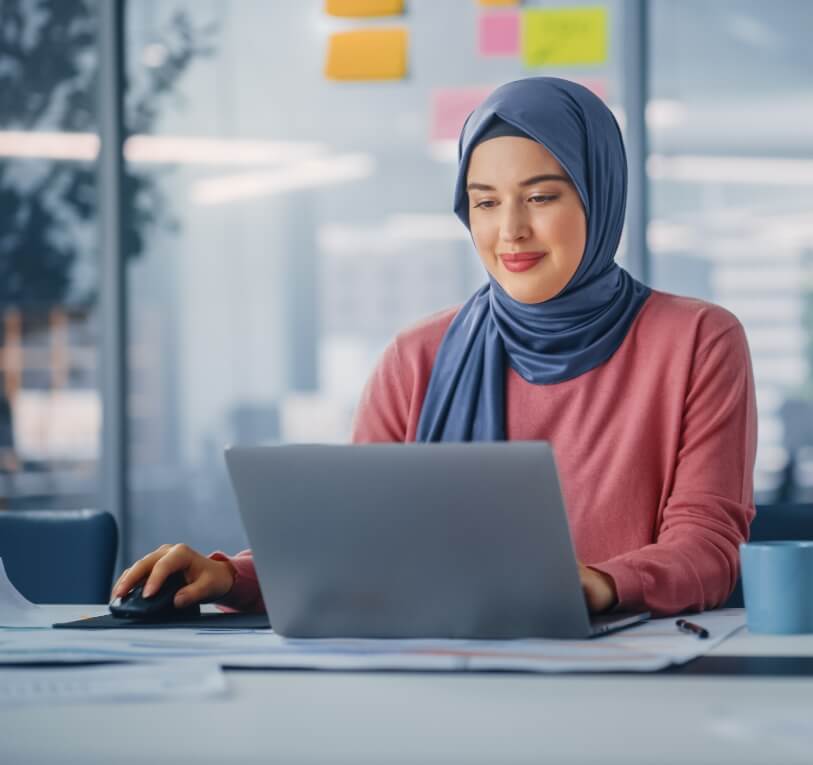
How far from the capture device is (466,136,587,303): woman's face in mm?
1570

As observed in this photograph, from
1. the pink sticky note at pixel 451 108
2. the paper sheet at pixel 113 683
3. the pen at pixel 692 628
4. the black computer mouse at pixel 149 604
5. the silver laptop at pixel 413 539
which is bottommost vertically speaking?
the black computer mouse at pixel 149 604

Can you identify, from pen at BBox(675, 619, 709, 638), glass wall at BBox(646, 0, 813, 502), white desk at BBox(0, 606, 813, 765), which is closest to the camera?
white desk at BBox(0, 606, 813, 765)

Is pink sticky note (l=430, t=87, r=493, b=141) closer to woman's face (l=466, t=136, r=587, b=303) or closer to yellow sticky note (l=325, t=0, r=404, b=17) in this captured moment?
yellow sticky note (l=325, t=0, r=404, b=17)

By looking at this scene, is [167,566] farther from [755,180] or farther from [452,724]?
[755,180]

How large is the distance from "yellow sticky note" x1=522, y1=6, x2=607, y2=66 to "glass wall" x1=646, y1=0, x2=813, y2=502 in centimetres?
13

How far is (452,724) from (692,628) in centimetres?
37

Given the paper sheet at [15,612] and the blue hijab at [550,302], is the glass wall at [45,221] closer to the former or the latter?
the blue hijab at [550,302]

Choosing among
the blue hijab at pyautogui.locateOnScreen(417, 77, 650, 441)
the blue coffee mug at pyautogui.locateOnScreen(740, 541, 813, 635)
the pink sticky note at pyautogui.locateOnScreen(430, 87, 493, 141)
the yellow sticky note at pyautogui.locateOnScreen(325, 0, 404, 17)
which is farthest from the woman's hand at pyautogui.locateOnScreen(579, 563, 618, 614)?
the yellow sticky note at pyautogui.locateOnScreen(325, 0, 404, 17)

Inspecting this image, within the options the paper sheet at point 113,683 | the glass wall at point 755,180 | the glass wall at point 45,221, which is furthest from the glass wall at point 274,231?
the paper sheet at point 113,683

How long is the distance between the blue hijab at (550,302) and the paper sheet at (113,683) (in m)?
0.76

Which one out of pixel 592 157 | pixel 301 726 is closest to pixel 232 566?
pixel 301 726

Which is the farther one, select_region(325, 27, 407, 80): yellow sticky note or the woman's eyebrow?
select_region(325, 27, 407, 80): yellow sticky note

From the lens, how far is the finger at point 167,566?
1.23 m

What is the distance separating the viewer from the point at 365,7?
315 cm
